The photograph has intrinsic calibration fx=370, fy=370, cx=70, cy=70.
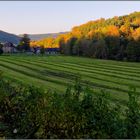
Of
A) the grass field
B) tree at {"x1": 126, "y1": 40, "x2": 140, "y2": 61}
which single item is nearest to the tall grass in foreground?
the grass field

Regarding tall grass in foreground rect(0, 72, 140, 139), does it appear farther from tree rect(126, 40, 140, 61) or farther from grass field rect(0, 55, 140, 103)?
tree rect(126, 40, 140, 61)

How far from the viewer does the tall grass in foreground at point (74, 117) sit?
7988 millimetres

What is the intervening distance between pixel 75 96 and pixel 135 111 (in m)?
1.77

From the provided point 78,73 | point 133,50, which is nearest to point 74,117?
point 78,73

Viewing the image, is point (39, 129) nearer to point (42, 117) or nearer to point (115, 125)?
point (42, 117)

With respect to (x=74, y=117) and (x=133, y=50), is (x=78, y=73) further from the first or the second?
(x=133, y=50)

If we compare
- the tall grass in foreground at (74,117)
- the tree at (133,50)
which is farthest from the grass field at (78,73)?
the tree at (133,50)

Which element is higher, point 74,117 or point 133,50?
point 74,117

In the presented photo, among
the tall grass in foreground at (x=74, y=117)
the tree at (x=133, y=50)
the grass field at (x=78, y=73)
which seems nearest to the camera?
the tall grass in foreground at (x=74, y=117)

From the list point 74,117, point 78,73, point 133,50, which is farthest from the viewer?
point 133,50

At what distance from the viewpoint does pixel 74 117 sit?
871 centimetres

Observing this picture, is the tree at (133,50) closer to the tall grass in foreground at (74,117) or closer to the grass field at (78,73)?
the grass field at (78,73)

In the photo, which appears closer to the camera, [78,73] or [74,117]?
[74,117]

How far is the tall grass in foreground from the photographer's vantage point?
799 cm
